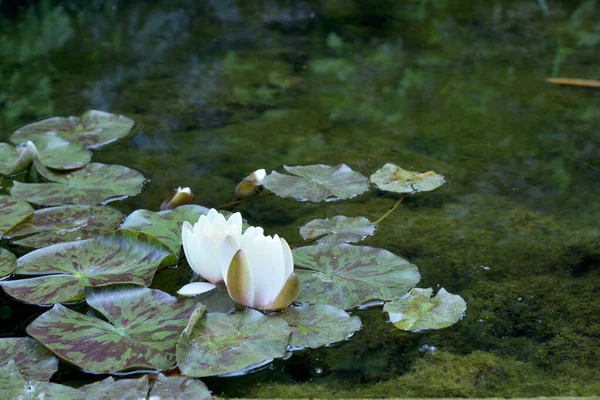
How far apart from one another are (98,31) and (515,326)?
2.65 m

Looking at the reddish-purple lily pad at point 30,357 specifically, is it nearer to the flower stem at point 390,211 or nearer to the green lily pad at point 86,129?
the flower stem at point 390,211

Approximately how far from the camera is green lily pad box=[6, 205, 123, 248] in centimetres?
149

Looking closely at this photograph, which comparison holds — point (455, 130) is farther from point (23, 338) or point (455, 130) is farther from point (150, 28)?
point (150, 28)

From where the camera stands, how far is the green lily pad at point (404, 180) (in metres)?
1.75

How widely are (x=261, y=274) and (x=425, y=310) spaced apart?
0.31 m

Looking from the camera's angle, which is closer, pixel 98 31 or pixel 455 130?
pixel 455 130

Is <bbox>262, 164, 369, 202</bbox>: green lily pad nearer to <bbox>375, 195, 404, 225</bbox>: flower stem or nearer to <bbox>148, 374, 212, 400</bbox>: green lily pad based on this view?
<bbox>375, 195, 404, 225</bbox>: flower stem

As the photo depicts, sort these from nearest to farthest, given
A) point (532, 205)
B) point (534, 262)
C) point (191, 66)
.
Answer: point (534, 262) → point (532, 205) → point (191, 66)

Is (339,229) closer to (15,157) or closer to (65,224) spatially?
(65,224)

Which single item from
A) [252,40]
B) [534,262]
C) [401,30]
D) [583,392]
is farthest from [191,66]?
[583,392]

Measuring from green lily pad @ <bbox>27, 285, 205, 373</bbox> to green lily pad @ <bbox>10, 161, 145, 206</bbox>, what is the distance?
1.77ft

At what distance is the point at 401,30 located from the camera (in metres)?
3.23

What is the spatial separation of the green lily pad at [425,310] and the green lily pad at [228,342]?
22 cm

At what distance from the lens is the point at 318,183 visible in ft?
5.82
